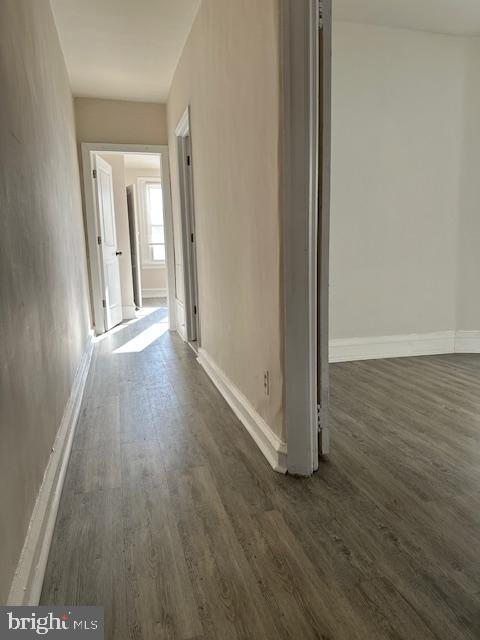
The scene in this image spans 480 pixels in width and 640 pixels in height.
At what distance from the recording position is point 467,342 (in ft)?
13.2

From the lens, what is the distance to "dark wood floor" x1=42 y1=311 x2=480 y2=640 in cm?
120

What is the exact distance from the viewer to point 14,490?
1.25 m

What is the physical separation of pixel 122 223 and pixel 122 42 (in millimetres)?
3119

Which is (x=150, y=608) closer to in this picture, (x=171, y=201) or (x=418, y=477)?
(x=418, y=477)

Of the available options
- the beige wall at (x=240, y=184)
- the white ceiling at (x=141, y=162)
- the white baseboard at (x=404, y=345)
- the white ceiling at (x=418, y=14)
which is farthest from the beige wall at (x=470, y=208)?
the white ceiling at (x=141, y=162)

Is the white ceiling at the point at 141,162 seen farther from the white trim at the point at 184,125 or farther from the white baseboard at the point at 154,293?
the white trim at the point at 184,125

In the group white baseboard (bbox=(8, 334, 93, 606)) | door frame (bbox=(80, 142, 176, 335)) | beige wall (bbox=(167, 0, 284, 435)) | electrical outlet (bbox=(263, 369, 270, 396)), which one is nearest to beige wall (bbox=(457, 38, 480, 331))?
beige wall (bbox=(167, 0, 284, 435))

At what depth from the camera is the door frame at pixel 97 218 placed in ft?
16.8

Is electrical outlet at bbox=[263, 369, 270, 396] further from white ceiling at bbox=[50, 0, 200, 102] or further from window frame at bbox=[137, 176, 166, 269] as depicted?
window frame at bbox=[137, 176, 166, 269]

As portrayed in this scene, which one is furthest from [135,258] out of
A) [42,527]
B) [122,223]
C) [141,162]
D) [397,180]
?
[42,527]

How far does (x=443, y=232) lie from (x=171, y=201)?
312cm

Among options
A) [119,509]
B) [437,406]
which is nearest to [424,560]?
[119,509]

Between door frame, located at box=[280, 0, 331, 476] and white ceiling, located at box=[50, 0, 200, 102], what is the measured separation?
1.93m

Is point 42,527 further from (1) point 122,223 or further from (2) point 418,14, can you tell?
(1) point 122,223
